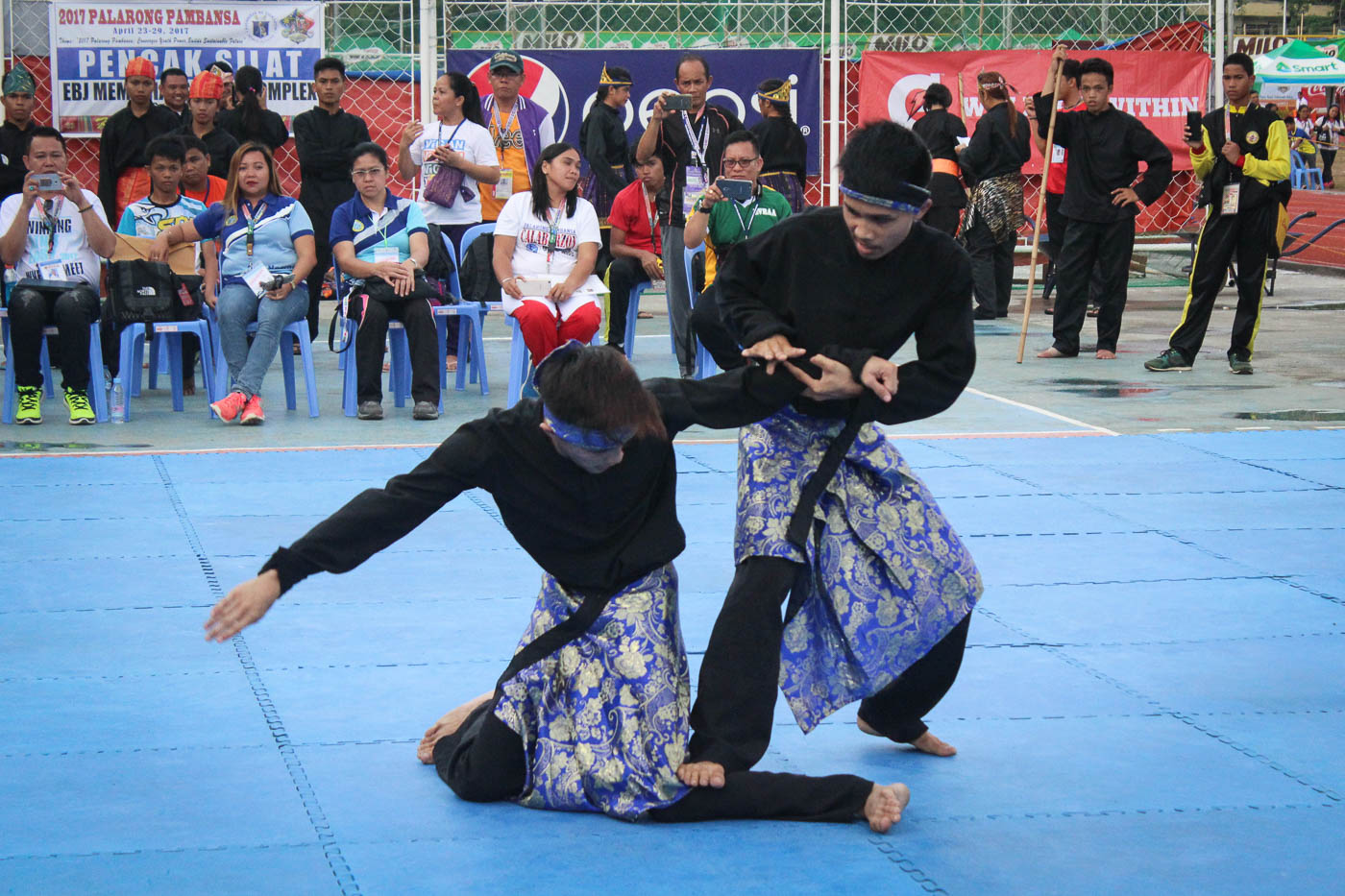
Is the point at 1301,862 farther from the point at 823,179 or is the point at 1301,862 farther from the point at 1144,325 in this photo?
the point at 823,179

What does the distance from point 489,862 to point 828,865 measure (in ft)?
2.28

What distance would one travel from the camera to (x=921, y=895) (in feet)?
10.5

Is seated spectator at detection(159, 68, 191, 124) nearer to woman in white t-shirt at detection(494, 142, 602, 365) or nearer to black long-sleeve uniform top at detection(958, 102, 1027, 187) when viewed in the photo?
woman in white t-shirt at detection(494, 142, 602, 365)

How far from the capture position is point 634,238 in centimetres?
1052

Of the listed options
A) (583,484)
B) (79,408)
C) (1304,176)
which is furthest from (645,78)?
(1304,176)

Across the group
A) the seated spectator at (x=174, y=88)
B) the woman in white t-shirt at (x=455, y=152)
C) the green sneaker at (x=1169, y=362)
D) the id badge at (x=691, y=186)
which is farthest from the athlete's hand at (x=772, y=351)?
the seated spectator at (x=174, y=88)

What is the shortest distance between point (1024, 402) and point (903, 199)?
6.30m

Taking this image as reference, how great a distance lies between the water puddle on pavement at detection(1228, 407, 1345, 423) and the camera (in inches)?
352

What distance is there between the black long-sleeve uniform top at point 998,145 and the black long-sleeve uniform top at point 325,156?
5102 millimetres

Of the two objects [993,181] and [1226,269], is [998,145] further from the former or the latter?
[1226,269]

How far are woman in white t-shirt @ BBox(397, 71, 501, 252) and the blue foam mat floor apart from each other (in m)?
3.47

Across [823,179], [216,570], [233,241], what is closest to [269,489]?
[216,570]

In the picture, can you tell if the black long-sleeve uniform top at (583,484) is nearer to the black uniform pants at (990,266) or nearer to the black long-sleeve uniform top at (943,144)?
the black long-sleeve uniform top at (943,144)

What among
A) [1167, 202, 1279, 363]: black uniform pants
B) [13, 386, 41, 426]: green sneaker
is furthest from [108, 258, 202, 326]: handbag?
[1167, 202, 1279, 363]: black uniform pants
